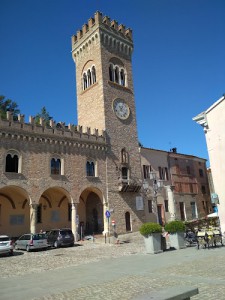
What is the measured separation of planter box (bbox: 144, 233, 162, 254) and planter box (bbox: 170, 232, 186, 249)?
1.20 metres

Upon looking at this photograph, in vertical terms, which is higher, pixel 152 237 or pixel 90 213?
pixel 90 213

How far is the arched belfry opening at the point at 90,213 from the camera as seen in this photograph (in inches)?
1227

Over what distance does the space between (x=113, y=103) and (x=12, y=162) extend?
13.6 meters

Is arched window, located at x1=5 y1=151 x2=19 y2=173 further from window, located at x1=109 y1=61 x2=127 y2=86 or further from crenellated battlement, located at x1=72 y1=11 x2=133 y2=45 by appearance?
crenellated battlement, located at x1=72 y1=11 x2=133 y2=45

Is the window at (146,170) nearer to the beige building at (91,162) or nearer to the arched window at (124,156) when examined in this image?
the beige building at (91,162)

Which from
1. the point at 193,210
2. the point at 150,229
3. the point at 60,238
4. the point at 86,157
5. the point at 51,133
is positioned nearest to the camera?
the point at 150,229

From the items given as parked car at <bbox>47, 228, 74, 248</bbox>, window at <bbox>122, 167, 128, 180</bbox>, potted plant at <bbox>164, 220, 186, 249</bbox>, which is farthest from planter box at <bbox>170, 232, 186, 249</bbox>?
window at <bbox>122, 167, 128, 180</bbox>

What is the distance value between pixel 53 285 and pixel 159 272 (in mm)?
3506

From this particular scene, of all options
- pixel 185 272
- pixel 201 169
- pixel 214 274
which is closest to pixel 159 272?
pixel 185 272

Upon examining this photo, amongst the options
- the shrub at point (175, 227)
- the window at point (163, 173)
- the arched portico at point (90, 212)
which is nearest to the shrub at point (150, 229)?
the shrub at point (175, 227)

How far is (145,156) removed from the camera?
35.8 m

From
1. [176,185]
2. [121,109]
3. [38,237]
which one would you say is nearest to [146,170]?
[176,185]

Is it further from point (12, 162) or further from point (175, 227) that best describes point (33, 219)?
point (175, 227)

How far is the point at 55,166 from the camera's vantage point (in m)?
26.7
